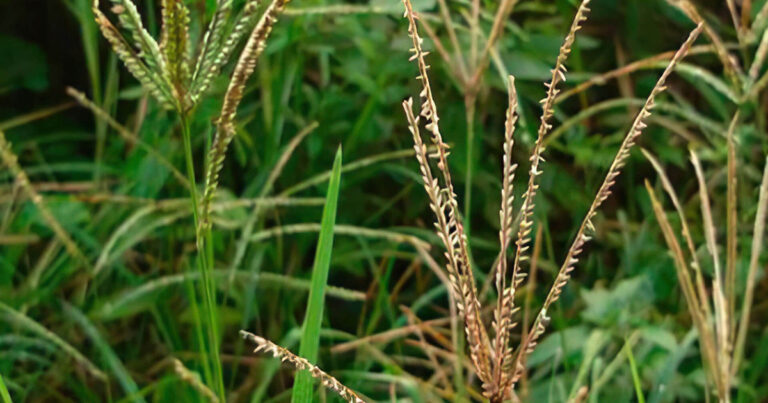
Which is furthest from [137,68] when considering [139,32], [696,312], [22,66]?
[22,66]

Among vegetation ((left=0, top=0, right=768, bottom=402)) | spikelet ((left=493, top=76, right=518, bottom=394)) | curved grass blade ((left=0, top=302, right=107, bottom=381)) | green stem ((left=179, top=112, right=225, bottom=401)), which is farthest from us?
vegetation ((left=0, top=0, right=768, bottom=402))

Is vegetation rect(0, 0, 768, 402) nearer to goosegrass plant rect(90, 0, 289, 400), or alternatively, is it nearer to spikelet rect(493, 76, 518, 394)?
goosegrass plant rect(90, 0, 289, 400)

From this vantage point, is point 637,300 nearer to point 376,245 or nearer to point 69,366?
point 376,245

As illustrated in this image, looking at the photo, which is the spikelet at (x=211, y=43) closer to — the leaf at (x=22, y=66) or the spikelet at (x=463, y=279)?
the spikelet at (x=463, y=279)

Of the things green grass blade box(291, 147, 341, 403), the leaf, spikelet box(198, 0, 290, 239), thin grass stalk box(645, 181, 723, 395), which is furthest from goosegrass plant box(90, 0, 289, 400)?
the leaf

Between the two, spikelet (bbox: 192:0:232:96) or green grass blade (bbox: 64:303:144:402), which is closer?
spikelet (bbox: 192:0:232:96)

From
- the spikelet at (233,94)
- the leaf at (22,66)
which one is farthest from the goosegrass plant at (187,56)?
the leaf at (22,66)

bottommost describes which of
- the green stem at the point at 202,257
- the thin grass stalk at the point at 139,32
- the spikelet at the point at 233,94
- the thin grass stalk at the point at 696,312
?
the thin grass stalk at the point at 696,312
